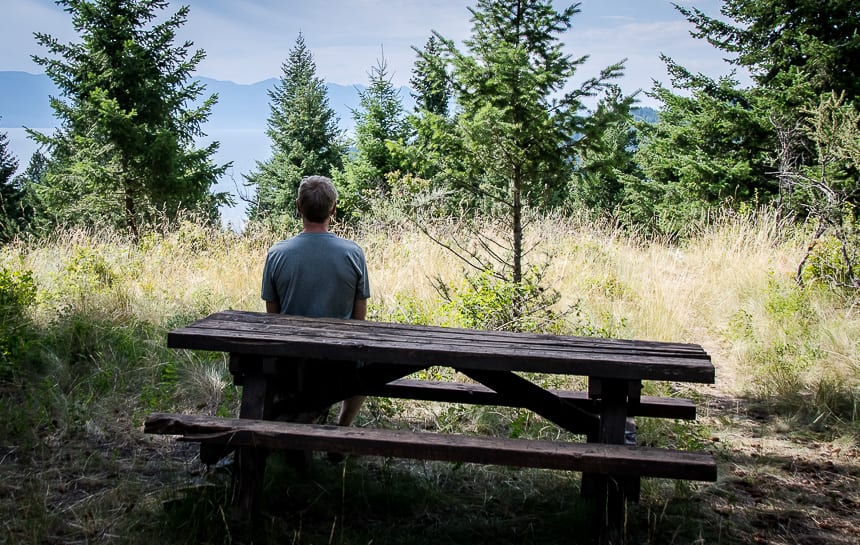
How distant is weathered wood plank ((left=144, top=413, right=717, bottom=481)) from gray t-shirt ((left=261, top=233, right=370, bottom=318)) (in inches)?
32.8

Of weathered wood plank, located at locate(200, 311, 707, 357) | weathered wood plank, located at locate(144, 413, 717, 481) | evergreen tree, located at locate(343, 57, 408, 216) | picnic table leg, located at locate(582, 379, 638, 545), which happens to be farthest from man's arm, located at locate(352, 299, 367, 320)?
evergreen tree, located at locate(343, 57, 408, 216)

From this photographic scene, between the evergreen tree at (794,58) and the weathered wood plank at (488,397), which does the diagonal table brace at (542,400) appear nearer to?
the weathered wood plank at (488,397)

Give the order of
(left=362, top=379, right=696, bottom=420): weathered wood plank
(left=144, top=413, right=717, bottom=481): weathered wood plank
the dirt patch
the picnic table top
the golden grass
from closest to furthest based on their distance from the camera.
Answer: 1. (left=144, top=413, right=717, bottom=481): weathered wood plank
2. the picnic table top
3. the dirt patch
4. (left=362, top=379, right=696, bottom=420): weathered wood plank
5. the golden grass

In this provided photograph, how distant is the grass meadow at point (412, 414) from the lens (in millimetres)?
2830

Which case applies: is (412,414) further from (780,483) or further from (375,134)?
(375,134)

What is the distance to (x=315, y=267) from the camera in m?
3.23

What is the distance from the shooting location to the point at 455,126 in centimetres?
514

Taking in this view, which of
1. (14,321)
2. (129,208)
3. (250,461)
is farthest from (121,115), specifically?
(250,461)

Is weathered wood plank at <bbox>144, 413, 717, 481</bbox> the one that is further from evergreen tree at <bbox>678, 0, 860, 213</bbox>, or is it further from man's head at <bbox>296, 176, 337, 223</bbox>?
evergreen tree at <bbox>678, 0, 860, 213</bbox>

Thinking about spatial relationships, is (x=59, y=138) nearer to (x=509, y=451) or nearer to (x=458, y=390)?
(x=458, y=390)

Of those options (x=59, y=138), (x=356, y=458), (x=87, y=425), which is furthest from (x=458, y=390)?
(x=59, y=138)

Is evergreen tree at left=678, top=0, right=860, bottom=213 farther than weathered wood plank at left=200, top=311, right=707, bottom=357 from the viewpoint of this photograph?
Yes

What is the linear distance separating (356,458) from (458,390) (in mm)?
645

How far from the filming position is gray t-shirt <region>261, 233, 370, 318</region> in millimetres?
3213
